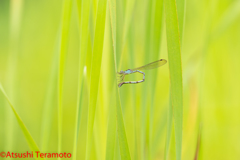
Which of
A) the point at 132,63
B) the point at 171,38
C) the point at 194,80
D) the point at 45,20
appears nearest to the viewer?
the point at 171,38

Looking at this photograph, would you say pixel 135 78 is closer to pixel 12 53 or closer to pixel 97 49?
pixel 97 49

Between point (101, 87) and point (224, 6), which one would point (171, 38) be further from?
point (224, 6)

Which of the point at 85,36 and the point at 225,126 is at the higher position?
the point at 85,36

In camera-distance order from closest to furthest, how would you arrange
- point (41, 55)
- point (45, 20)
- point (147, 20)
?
point (147, 20) → point (41, 55) → point (45, 20)

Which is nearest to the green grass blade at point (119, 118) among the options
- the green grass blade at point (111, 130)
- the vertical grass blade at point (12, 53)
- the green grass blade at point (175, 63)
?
the green grass blade at point (111, 130)

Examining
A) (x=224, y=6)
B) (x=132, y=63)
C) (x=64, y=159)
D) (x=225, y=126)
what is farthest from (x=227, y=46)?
(x=64, y=159)

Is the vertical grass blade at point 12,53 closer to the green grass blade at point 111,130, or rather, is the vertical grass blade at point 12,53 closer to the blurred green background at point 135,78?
the blurred green background at point 135,78

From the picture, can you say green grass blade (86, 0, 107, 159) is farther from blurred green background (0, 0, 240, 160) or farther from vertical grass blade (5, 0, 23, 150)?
vertical grass blade (5, 0, 23, 150)

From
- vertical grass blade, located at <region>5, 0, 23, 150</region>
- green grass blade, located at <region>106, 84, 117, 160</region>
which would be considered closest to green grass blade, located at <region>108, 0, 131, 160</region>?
green grass blade, located at <region>106, 84, 117, 160</region>
